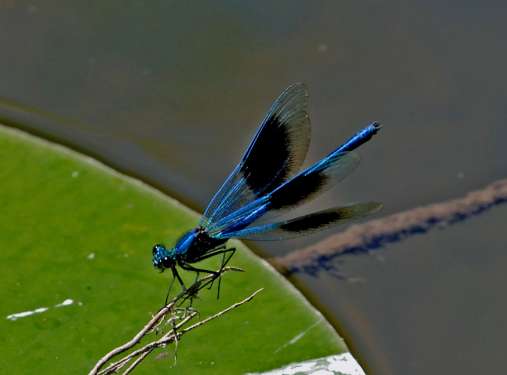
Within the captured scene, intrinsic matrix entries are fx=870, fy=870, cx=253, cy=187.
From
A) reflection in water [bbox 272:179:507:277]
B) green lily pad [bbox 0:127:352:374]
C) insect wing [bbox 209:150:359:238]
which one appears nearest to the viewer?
insect wing [bbox 209:150:359:238]

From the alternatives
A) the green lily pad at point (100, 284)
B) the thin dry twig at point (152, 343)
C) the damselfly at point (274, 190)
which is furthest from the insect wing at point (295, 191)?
the thin dry twig at point (152, 343)

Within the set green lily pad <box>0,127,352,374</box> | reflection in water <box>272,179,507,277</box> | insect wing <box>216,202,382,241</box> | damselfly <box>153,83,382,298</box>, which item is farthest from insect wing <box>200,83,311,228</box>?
reflection in water <box>272,179,507,277</box>

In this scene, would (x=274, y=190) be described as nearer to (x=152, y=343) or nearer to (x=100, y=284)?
(x=100, y=284)

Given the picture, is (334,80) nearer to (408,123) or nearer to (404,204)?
(408,123)

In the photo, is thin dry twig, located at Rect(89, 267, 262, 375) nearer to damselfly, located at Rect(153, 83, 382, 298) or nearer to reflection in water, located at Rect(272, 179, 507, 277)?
damselfly, located at Rect(153, 83, 382, 298)

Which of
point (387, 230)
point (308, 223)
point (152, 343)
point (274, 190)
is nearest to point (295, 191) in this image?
point (274, 190)

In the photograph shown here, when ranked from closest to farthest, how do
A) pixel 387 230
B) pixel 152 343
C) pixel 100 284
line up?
pixel 152 343
pixel 100 284
pixel 387 230

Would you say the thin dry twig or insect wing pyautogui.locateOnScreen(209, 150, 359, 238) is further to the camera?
insect wing pyautogui.locateOnScreen(209, 150, 359, 238)
